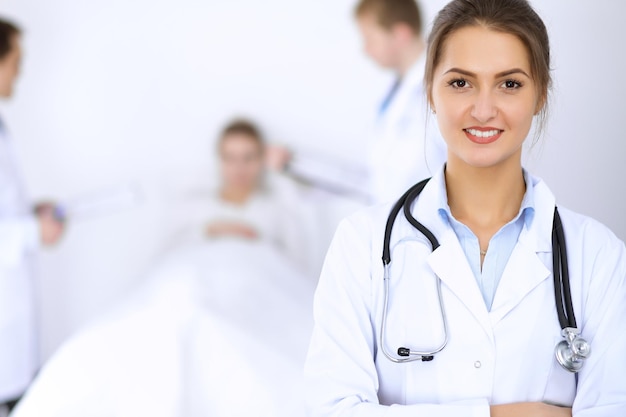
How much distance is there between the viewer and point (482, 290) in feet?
3.55


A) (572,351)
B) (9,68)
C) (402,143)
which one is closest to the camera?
(572,351)

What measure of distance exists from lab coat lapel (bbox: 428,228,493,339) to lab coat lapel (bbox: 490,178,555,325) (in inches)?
0.7

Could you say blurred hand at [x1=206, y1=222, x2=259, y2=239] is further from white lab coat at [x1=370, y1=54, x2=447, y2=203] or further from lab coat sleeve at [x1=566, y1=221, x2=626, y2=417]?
lab coat sleeve at [x1=566, y1=221, x2=626, y2=417]

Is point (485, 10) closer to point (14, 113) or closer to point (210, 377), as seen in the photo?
point (210, 377)

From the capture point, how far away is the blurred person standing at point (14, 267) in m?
2.53

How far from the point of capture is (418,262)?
3.59 feet

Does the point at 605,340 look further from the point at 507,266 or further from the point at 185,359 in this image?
the point at 185,359

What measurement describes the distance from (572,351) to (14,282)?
205cm

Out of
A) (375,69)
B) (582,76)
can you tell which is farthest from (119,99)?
(582,76)

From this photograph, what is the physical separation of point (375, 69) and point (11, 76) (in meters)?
1.35

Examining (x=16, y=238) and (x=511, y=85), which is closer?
(x=511, y=85)

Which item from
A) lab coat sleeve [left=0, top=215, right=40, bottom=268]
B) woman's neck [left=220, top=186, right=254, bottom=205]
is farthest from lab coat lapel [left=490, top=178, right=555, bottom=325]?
woman's neck [left=220, top=186, right=254, bottom=205]

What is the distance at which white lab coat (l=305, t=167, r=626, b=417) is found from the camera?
1.02 metres

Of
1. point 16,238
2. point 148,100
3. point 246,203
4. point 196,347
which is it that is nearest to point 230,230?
point 246,203
